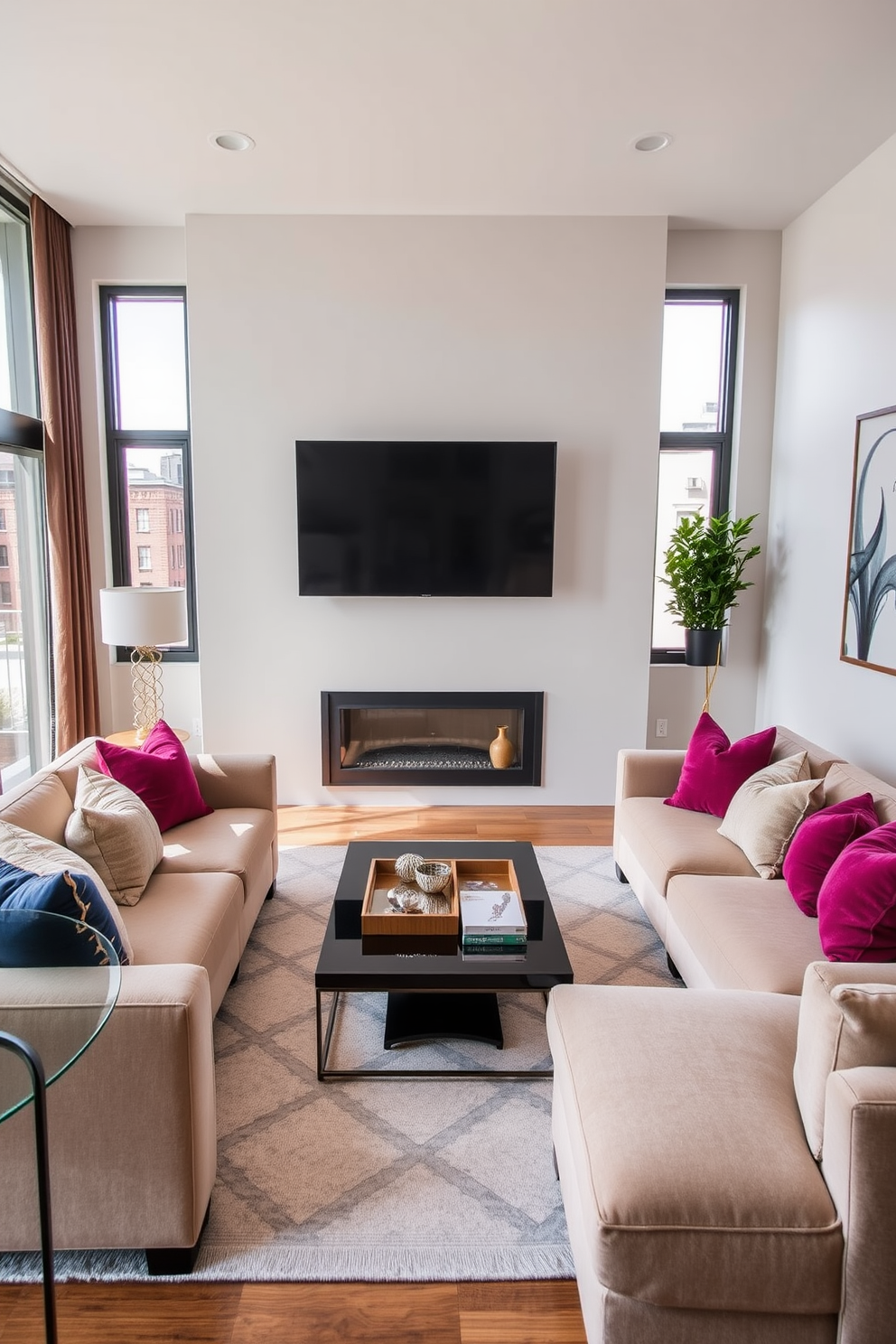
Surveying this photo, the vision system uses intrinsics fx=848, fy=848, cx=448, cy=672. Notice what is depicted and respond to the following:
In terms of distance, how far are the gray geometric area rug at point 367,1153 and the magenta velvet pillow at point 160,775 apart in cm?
Result: 58

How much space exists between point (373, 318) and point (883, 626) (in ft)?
9.33

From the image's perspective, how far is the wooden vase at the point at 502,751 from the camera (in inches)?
184

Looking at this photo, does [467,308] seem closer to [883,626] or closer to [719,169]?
[719,169]

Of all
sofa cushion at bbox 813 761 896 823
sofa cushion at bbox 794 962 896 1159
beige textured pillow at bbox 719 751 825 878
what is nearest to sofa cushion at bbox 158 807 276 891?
beige textured pillow at bbox 719 751 825 878

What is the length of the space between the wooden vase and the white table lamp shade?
5.96 feet

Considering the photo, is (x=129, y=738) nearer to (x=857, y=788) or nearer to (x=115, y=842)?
(x=115, y=842)

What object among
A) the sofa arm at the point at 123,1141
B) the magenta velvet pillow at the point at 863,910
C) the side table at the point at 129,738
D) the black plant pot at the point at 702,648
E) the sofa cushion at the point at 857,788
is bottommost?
the sofa arm at the point at 123,1141

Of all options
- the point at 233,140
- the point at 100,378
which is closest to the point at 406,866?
the point at 233,140

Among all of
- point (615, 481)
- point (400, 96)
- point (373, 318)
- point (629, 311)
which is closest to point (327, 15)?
point (400, 96)

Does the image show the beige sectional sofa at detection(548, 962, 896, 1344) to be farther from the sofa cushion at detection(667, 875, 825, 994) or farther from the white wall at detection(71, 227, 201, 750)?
the white wall at detection(71, 227, 201, 750)

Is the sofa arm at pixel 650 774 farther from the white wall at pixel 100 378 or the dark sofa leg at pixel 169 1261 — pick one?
the white wall at pixel 100 378

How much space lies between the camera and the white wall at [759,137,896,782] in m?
3.51

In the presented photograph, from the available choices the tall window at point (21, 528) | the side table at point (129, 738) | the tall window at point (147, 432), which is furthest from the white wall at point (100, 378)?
the side table at point (129, 738)

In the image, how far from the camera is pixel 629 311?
4359 millimetres
